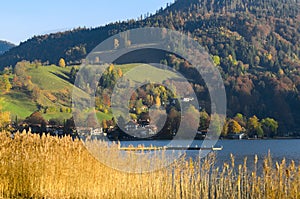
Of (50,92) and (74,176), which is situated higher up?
(50,92)

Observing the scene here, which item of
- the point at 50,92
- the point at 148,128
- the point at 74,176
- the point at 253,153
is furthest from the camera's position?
the point at 50,92

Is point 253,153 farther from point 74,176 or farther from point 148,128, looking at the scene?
point 74,176

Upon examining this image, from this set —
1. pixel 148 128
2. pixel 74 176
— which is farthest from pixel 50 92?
pixel 74 176

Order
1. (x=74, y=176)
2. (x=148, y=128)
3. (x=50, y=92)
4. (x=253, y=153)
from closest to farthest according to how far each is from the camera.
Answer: (x=74, y=176)
(x=253, y=153)
(x=148, y=128)
(x=50, y=92)

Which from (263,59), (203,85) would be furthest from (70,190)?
(263,59)

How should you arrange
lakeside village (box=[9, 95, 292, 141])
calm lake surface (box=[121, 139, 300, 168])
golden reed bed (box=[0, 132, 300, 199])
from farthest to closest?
lakeside village (box=[9, 95, 292, 141])
calm lake surface (box=[121, 139, 300, 168])
golden reed bed (box=[0, 132, 300, 199])

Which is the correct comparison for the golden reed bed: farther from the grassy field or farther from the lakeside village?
the grassy field

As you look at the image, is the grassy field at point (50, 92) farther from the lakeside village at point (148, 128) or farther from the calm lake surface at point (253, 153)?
the calm lake surface at point (253, 153)

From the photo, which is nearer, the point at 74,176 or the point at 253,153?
the point at 74,176

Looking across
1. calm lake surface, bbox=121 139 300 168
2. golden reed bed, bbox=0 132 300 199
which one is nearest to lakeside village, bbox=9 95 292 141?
calm lake surface, bbox=121 139 300 168

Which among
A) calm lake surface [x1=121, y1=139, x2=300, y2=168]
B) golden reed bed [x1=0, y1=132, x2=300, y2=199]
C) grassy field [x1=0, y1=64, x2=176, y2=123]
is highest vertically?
grassy field [x1=0, y1=64, x2=176, y2=123]

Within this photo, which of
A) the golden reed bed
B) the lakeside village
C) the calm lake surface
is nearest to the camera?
the golden reed bed

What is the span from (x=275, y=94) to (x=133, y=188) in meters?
113

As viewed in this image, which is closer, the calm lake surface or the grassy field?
the calm lake surface
